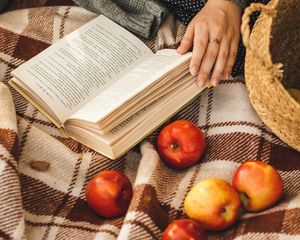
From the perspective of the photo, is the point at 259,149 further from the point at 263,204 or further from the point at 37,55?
the point at 37,55

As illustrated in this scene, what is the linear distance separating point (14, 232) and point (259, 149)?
1.48 feet

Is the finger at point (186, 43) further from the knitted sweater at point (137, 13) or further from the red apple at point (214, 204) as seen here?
the red apple at point (214, 204)

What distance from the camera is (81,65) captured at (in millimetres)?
1156

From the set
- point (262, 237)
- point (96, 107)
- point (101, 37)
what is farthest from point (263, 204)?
point (101, 37)

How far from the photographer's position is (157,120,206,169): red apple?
103 cm

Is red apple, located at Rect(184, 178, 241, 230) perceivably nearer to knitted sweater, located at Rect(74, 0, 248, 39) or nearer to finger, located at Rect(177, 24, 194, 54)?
finger, located at Rect(177, 24, 194, 54)

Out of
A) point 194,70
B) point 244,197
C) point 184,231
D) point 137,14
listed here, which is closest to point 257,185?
point 244,197

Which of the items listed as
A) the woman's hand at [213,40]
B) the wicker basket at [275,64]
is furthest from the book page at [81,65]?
the wicker basket at [275,64]

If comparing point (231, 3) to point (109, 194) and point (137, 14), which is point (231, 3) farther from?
point (109, 194)

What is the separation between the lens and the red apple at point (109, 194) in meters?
0.96

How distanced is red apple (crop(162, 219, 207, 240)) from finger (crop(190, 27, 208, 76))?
0.32 meters

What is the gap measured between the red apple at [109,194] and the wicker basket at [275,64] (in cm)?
27

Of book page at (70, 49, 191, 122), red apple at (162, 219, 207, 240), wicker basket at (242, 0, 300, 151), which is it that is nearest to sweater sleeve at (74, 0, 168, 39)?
book page at (70, 49, 191, 122)

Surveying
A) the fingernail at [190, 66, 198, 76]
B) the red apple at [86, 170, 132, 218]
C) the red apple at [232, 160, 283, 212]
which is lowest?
the red apple at [86, 170, 132, 218]
